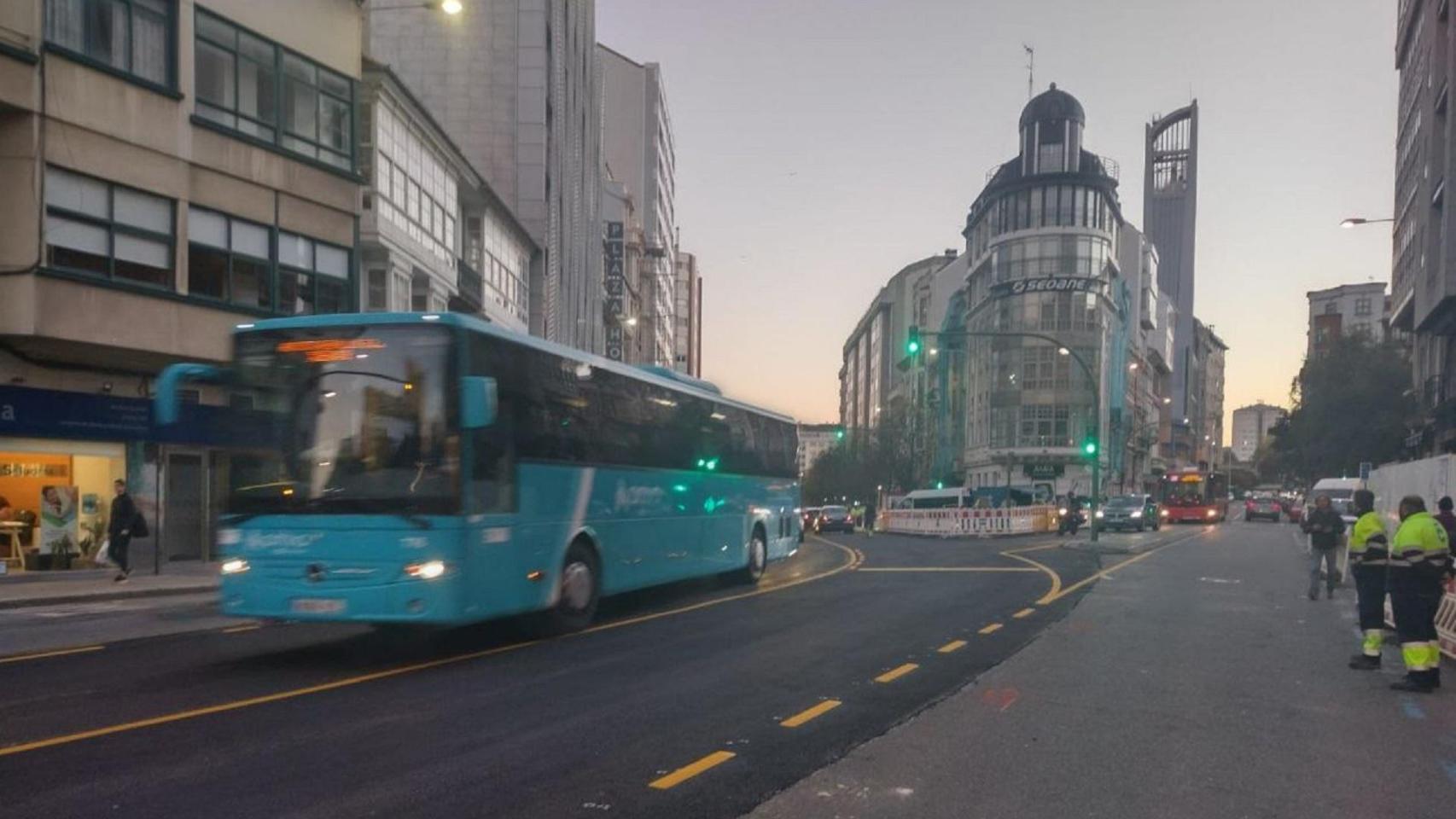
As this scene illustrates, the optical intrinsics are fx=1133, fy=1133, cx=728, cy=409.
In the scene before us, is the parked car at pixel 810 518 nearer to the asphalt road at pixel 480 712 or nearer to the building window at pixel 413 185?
the building window at pixel 413 185

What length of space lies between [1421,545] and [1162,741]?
4.03 metres

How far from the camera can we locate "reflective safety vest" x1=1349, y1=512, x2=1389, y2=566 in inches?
426

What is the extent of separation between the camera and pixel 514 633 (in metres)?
12.9

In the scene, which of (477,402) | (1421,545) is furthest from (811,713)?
(1421,545)

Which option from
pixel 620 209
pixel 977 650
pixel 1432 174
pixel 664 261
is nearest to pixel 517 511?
pixel 977 650

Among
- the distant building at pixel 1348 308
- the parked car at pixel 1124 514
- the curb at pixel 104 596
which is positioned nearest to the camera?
the curb at pixel 104 596

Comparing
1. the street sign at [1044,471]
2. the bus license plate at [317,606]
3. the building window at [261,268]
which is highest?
the building window at [261,268]

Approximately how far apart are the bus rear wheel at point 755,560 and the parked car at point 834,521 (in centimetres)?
3273

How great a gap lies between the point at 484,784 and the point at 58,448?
18.6 meters

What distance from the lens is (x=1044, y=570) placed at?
23375 millimetres

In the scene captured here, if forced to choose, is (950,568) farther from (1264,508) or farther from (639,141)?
(639,141)

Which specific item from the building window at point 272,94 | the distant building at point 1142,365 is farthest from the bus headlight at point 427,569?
the distant building at point 1142,365

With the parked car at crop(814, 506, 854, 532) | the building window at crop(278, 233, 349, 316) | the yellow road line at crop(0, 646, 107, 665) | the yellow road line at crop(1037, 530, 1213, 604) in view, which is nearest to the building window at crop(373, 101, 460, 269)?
the building window at crop(278, 233, 349, 316)

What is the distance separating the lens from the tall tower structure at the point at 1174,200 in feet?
440
